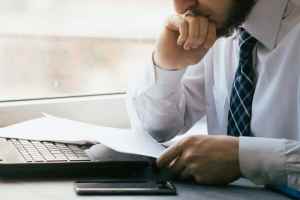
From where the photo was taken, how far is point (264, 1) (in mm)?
1161

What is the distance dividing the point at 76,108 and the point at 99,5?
277 mm

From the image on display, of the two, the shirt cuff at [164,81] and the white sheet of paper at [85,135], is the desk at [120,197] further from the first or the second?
the shirt cuff at [164,81]

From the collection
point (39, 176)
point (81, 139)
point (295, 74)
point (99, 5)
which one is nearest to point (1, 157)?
Answer: point (39, 176)

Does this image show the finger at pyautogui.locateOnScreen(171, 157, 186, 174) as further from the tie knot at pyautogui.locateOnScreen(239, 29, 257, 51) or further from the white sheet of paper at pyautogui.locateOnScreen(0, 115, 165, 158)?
the tie knot at pyautogui.locateOnScreen(239, 29, 257, 51)

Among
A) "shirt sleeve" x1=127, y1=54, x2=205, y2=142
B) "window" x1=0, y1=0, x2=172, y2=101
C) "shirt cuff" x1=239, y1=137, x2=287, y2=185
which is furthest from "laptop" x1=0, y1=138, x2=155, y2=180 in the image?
"window" x1=0, y1=0, x2=172, y2=101

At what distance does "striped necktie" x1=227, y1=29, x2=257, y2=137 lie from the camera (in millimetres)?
1125

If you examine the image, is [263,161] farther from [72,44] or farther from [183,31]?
[72,44]

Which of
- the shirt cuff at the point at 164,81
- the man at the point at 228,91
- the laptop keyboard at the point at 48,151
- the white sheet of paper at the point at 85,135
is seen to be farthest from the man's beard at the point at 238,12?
the laptop keyboard at the point at 48,151

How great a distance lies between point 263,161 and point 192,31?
339mm

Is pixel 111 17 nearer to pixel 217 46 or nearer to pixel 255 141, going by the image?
pixel 217 46

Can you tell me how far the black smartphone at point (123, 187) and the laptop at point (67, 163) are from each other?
40mm

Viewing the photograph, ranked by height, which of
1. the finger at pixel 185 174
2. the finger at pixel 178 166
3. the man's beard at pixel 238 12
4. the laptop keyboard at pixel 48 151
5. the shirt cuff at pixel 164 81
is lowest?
the finger at pixel 185 174

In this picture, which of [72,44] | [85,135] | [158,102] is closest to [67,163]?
[85,135]

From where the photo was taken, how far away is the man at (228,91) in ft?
3.15
